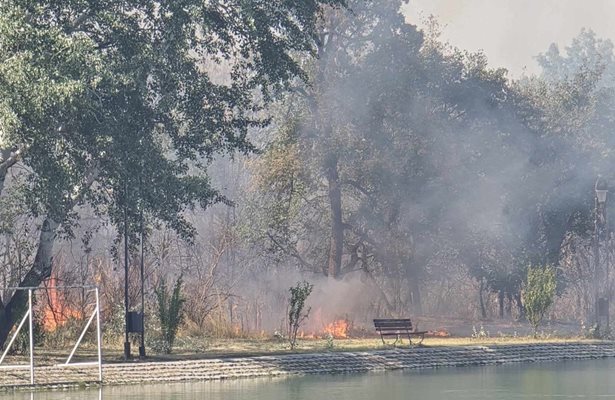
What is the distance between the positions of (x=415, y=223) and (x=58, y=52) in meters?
25.5

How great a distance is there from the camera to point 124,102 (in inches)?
1280

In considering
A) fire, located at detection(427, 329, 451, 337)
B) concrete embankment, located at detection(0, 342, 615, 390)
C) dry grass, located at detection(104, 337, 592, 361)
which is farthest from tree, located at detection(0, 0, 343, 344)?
fire, located at detection(427, 329, 451, 337)

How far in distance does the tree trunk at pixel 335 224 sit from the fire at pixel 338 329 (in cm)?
634

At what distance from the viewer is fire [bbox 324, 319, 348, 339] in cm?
4321

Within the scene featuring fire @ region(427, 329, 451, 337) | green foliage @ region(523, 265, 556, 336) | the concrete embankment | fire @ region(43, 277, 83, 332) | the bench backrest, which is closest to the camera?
the concrete embankment

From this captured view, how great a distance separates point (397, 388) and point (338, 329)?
16966 millimetres

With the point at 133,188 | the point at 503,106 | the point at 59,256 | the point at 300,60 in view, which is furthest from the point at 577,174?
the point at 133,188

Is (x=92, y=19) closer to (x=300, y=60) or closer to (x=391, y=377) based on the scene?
(x=391, y=377)

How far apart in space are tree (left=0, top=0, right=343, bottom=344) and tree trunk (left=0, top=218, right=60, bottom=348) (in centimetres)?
4

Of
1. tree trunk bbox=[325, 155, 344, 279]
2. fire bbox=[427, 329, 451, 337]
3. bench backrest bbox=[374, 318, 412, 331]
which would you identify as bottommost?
fire bbox=[427, 329, 451, 337]

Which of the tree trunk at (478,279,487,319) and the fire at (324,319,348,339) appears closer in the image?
the fire at (324,319,348,339)

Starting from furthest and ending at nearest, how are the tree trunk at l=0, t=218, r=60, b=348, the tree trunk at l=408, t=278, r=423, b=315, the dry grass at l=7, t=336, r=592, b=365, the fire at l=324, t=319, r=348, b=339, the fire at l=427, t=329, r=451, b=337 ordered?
the tree trunk at l=408, t=278, r=423, b=315 → the fire at l=427, t=329, r=451, b=337 → the fire at l=324, t=319, r=348, b=339 → the tree trunk at l=0, t=218, r=60, b=348 → the dry grass at l=7, t=336, r=592, b=365

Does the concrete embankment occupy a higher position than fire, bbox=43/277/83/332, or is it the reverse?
fire, bbox=43/277/83/332

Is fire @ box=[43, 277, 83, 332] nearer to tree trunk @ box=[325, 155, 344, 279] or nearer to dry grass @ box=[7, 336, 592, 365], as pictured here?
dry grass @ box=[7, 336, 592, 365]
